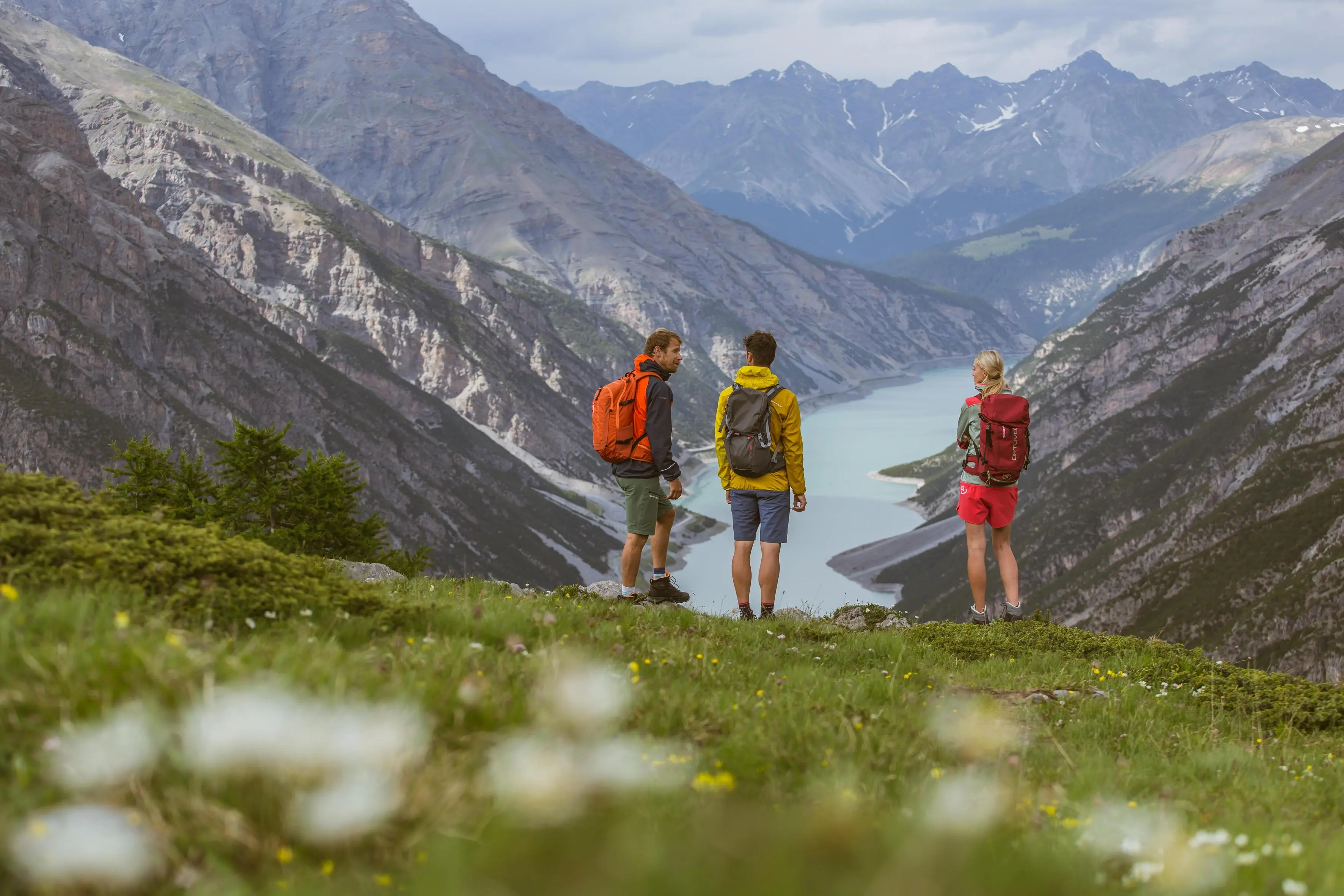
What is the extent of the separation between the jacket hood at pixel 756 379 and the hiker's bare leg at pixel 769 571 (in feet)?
6.95

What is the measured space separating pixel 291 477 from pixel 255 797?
154ft

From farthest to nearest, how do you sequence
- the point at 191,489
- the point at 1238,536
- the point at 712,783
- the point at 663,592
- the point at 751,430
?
1. the point at 1238,536
2. the point at 191,489
3. the point at 663,592
4. the point at 751,430
5. the point at 712,783

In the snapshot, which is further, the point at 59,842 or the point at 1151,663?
the point at 1151,663

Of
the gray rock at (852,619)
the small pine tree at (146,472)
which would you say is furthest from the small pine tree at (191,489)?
the gray rock at (852,619)

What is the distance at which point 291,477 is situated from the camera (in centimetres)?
4753

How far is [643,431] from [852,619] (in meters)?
6.58

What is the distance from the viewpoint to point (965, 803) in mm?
3777

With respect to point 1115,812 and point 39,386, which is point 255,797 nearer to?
point 1115,812

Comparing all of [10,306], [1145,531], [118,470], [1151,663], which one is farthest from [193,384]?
[1151,663]

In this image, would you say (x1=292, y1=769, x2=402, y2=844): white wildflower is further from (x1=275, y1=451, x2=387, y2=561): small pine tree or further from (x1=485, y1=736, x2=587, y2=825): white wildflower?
(x1=275, y1=451, x2=387, y2=561): small pine tree

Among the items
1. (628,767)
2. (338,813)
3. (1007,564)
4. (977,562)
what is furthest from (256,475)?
(338,813)

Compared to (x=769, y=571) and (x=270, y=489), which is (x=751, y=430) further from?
(x=270, y=489)

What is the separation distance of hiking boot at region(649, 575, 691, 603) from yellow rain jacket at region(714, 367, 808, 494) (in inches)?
76.7

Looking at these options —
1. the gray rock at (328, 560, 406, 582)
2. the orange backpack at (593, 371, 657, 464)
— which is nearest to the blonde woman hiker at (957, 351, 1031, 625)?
the orange backpack at (593, 371, 657, 464)
